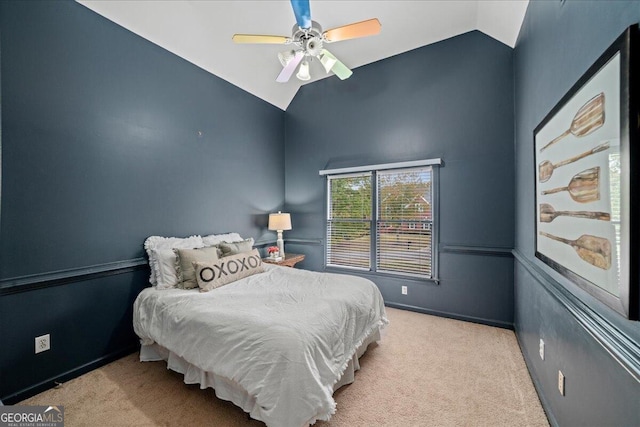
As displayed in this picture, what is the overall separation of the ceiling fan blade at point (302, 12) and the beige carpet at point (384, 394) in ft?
9.53

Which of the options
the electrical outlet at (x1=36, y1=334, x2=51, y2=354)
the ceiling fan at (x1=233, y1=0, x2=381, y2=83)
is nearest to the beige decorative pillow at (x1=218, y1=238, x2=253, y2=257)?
the electrical outlet at (x1=36, y1=334, x2=51, y2=354)

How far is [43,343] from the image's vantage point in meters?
2.08

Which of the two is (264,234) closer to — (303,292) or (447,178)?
(303,292)

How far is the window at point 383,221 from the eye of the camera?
11.8 feet

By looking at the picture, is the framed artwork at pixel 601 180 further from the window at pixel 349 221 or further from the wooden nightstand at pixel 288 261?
the wooden nightstand at pixel 288 261

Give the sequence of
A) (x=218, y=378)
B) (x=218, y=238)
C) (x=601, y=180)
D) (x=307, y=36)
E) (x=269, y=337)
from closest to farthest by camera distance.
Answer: (x=601, y=180)
(x=269, y=337)
(x=218, y=378)
(x=307, y=36)
(x=218, y=238)

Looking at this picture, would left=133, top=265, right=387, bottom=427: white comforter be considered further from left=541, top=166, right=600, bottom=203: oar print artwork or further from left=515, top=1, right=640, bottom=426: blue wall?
left=541, top=166, right=600, bottom=203: oar print artwork

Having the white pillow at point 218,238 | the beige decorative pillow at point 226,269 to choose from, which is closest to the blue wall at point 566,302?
the beige decorative pillow at point 226,269

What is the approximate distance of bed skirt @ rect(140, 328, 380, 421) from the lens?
170cm

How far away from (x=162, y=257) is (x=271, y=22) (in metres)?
2.79

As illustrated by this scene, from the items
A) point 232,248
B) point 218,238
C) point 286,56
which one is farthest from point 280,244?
point 286,56

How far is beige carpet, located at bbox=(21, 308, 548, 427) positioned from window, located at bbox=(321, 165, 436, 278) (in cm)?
128

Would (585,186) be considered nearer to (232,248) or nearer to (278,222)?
(232,248)

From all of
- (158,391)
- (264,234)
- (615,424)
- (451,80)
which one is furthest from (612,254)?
(264,234)
